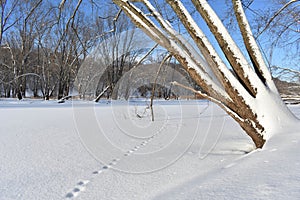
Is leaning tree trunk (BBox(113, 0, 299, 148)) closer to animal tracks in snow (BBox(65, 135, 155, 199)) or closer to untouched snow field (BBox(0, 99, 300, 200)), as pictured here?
untouched snow field (BBox(0, 99, 300, 200))

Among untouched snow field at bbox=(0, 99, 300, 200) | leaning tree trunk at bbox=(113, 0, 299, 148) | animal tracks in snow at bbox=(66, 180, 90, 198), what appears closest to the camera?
untouched snow field at bbox=(0, 99, 300, 200)

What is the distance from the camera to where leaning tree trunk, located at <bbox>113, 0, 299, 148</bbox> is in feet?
7.68

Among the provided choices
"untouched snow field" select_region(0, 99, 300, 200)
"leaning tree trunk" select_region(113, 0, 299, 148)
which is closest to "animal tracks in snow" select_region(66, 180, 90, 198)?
"untouched snow field" select_region(0, 99, 300, 200)

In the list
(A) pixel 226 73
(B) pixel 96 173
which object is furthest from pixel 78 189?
(A) pixel 226 73

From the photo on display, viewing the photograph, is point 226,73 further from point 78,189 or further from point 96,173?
point 78,189

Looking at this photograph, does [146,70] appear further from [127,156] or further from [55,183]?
[55,183]

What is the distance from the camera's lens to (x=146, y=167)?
88.0 inches

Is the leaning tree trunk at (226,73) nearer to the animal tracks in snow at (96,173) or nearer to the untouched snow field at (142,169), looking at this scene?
the untouched snow field at (142,169)

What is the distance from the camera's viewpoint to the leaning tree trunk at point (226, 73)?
2.34 meters

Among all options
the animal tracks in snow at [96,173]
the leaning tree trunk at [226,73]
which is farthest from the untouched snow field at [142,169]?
the leaning tree trunk at [226,73]

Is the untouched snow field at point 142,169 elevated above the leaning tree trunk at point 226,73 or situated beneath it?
situated beneath

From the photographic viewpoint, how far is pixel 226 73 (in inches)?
94.0

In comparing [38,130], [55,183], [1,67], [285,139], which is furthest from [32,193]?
[1,67]

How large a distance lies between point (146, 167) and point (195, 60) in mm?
1383
